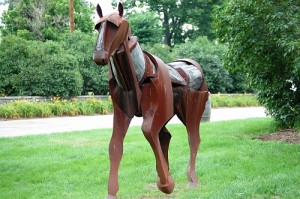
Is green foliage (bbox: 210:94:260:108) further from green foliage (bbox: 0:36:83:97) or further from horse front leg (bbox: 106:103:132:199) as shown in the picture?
horse front leg (bbox: 106:103:132:199)

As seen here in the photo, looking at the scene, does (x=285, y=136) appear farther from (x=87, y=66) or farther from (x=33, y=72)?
(x=87, y=66)

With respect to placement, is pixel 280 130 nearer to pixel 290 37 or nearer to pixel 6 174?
pixel 290 37

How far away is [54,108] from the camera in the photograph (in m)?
19.4

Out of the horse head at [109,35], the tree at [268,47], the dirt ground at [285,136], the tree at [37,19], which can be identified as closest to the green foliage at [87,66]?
the tree at [37,19]

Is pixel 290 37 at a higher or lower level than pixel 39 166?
higher

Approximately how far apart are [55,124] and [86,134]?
413 centimetres

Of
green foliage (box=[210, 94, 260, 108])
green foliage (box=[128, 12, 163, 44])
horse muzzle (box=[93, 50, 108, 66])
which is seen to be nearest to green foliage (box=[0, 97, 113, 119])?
green foliage (box=[210, 94, 260, 108])

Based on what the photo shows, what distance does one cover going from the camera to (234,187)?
6.10 meters

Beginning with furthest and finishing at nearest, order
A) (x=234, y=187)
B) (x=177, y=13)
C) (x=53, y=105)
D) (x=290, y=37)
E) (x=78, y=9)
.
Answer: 1. (x=177, y=13)
2. (x=78, y=9)
3. (x=53, y=105)
4. (x=290, y=37)
5. (x=234, y=187)

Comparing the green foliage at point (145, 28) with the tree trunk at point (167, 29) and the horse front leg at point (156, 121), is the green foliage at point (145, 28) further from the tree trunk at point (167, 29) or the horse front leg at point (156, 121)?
the horse front leg at point (156, 121)

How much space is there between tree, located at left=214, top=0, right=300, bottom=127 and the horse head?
5.56 metres

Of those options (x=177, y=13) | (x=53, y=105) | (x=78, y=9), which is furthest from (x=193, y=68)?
(x=177, y=13)

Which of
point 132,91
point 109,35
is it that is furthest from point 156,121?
point 109,35

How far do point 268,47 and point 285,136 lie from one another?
2207mm
